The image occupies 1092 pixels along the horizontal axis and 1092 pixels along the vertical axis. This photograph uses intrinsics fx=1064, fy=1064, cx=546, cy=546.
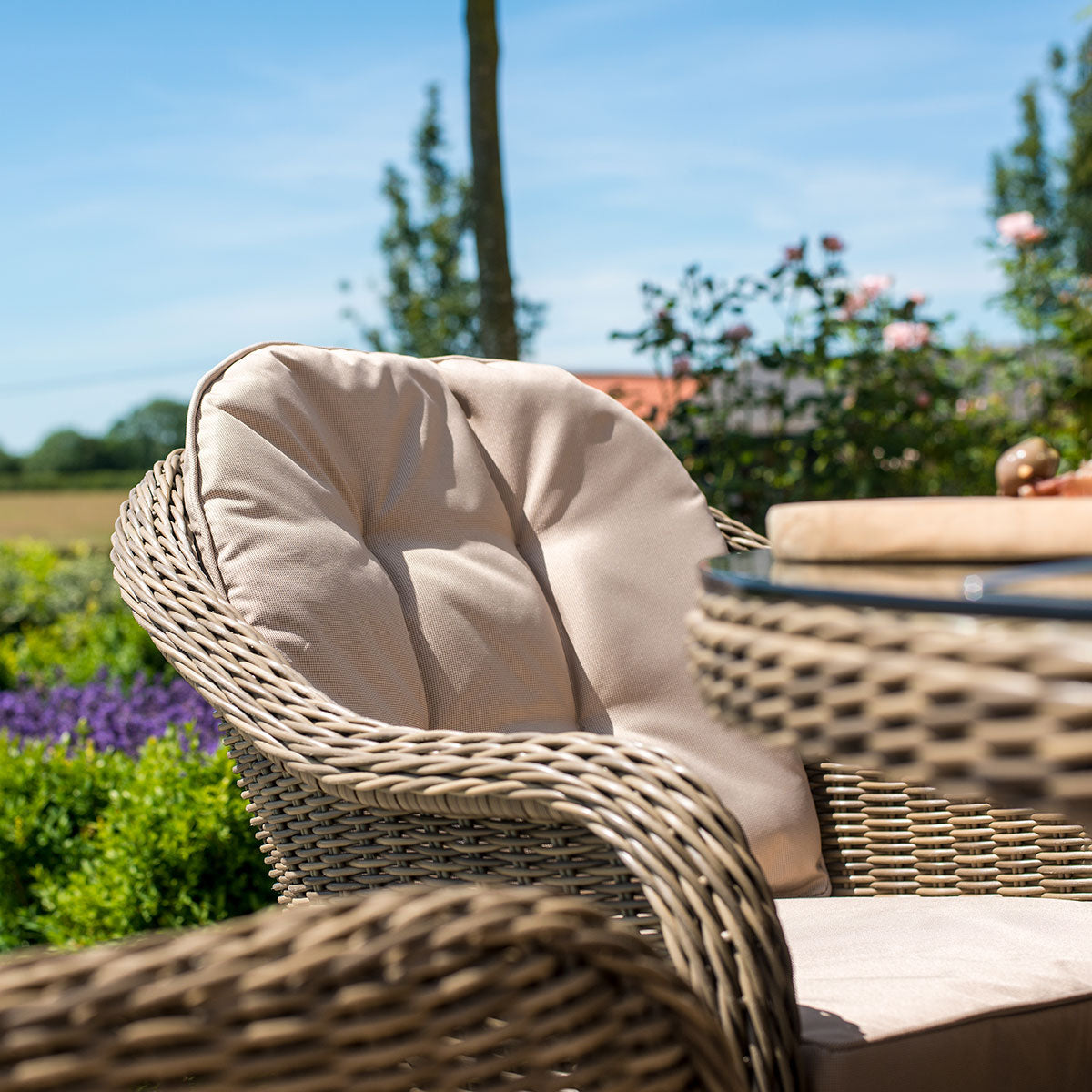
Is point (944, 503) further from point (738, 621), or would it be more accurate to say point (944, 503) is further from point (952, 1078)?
point (952, 1078)

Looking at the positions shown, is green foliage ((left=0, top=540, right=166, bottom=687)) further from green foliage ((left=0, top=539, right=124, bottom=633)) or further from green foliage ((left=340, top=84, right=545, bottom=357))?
green foliage ((left=340, top=84, right=545, bottom=357))

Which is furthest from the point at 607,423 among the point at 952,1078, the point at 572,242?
the point at 572,242

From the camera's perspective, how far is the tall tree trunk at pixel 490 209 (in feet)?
11.2

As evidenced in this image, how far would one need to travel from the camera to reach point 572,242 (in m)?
20.6

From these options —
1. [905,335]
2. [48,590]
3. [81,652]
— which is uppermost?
[905,335]

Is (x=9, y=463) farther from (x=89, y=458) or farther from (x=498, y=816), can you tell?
(x=498, y=816)

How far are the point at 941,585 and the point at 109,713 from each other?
2856mm

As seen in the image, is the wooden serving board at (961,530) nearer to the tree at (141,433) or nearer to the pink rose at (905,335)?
the pink rose at (905,335)

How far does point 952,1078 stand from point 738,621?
0.53m

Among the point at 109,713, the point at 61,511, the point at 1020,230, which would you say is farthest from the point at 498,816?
the point at 61,511

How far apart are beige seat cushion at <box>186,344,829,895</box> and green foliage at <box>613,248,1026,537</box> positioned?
2230 mm

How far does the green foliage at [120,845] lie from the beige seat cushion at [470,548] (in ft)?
3.15

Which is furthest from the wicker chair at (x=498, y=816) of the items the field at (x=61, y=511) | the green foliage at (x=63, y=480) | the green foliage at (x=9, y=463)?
the green foliage at (x=9, y=463)

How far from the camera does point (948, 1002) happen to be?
0.90 metres
